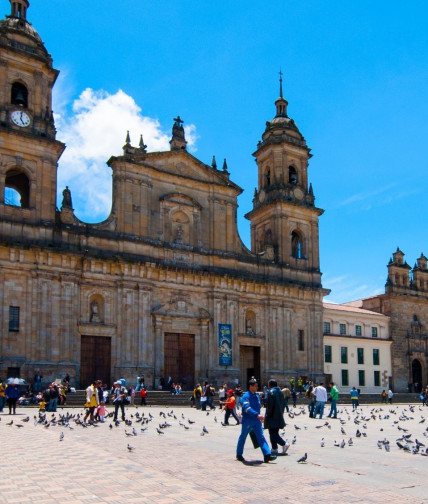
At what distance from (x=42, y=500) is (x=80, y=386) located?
28.8 m

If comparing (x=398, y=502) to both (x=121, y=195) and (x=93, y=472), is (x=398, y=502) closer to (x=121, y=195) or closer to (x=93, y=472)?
(x=93, y=472)

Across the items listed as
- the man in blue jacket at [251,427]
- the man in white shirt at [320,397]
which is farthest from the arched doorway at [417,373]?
the man in blue jacket at [251,427]

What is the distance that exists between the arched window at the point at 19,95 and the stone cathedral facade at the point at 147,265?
64mm

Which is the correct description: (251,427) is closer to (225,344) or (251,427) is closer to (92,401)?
(92,401)

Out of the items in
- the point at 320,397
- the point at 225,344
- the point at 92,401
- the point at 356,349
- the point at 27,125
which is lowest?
the point at 320,397

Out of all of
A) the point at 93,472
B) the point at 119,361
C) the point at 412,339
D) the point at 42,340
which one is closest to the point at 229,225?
the point at 119,361

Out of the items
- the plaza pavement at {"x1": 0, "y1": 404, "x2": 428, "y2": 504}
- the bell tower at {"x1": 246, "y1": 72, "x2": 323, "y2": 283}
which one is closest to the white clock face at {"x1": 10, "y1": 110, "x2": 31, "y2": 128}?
the bell tower at {"x1": 246, "y1": 72, "x2": 323, "y2": 283}

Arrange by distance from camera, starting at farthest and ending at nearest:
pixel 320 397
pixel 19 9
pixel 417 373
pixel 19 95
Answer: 1. pixel 417 373
2. pixel 19 9
3. pixel 19 95
4. pixel 320 397

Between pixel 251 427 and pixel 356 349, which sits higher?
pixel 356 349

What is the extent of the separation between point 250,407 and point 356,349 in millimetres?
46439

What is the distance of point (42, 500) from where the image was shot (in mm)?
8258

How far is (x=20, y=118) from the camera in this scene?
122ft

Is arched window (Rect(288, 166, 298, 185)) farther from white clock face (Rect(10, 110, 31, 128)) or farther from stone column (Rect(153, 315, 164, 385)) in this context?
white clock face (Rect(10, 110, 31, 128))

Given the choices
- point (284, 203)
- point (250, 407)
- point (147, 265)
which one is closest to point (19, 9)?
point (147, 265)
